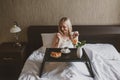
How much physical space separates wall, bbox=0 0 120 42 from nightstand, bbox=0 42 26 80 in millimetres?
467

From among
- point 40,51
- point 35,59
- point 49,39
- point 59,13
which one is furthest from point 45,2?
point 35,59

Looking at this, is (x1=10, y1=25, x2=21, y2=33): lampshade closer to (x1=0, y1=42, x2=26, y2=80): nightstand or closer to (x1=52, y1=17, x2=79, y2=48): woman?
(x1=0, y1=42, x2=26, y2=80): nightstand

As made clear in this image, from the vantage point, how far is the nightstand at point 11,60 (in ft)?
10.1

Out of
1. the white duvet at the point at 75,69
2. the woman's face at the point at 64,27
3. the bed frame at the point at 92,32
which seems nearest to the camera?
the white duvet at the point at 75,69

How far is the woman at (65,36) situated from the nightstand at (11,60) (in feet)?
2.17


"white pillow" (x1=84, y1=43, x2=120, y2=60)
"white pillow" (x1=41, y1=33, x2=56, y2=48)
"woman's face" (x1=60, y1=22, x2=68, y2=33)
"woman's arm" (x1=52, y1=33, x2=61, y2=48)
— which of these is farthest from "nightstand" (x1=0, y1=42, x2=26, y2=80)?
"white pillow" (x1=84, y1=43, x2=120, y2=60)

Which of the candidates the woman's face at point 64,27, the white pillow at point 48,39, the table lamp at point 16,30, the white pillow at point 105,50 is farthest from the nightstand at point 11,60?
the white pillow at point 105,50

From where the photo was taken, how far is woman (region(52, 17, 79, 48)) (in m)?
2.81

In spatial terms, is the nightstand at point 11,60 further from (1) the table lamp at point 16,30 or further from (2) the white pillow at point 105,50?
(2) the white pillow at point 105,50

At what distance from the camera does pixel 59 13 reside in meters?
3.42

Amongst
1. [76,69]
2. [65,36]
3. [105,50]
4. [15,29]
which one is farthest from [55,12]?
[76,69]

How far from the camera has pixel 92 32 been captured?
3359mm

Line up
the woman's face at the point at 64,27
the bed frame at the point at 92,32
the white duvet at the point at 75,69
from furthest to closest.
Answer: the bed frame at the point at 92,32 < the woman's face at the point at 64,27 < the white duvet at the point at 75,69

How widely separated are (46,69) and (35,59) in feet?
1.49
